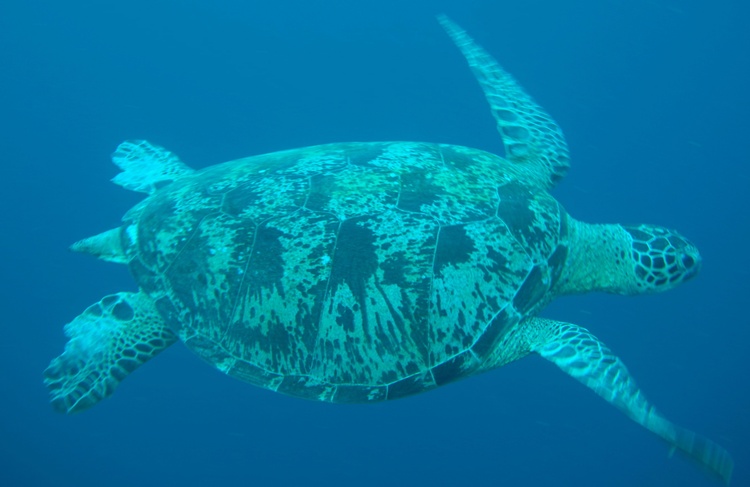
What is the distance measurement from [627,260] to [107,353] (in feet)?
13.1

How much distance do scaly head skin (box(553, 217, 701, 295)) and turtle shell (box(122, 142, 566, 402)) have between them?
58cm

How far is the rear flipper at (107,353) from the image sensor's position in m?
3.21

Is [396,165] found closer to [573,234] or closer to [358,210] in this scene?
[358,210]

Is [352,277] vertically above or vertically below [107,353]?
above

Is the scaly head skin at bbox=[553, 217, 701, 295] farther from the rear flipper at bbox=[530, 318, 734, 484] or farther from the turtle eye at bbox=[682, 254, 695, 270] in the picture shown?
the rear flipper at bbox=[530, 318, 734, 484]

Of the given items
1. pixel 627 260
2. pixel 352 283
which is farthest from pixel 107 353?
pixel 627 260

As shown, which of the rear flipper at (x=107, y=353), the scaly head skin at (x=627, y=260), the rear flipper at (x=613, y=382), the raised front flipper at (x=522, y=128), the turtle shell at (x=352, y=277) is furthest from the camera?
the raised front flipper at (x=522, y=128)

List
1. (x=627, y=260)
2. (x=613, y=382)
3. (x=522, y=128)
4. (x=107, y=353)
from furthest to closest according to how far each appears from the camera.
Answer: (x=522, y=128) → (x=627, y=260) → (x=107, y=353) → (x=613, y=382)

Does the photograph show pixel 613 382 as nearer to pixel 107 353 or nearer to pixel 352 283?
pixel 352 283

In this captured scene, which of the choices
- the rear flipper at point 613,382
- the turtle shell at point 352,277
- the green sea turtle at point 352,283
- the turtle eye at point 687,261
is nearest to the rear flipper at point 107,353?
the green sea turtle at point 352,283

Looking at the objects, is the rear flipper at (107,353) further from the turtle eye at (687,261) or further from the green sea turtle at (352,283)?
the turtle eye at (687,261)

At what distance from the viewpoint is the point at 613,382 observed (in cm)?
287

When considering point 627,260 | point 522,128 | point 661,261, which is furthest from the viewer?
point 522,128

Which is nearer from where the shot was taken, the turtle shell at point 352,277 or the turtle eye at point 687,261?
the turtle shell at point 352,277
